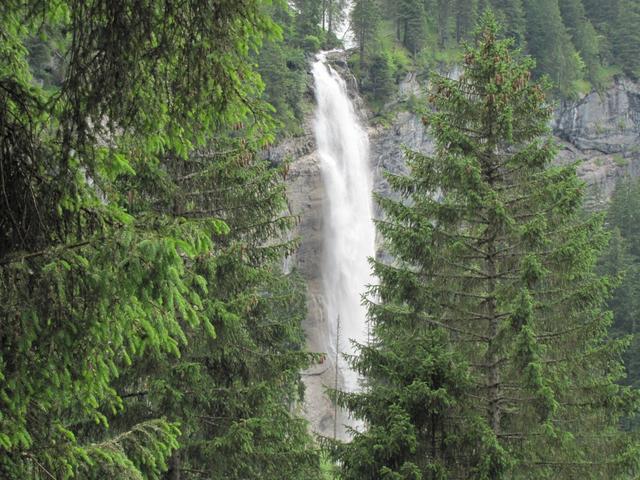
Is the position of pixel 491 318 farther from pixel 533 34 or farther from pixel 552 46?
pixel 533 34

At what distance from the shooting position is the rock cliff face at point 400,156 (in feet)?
125

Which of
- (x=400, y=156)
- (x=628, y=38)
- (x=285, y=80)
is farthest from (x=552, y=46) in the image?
(x=285, y=80)

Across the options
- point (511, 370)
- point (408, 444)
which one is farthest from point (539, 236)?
point (408, 444)

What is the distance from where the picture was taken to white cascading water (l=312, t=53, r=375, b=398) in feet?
128

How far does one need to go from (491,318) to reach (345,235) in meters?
30.7

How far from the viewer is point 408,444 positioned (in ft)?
26.0

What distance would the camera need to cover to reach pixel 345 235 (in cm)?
3962

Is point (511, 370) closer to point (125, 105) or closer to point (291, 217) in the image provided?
point (291, 217)

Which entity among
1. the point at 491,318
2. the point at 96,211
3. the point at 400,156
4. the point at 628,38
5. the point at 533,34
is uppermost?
the point at 628,38

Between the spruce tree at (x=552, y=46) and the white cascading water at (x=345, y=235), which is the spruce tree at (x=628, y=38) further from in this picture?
the white cascading water at (x=345, y=235)

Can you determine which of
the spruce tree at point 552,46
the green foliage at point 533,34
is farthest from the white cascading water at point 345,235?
A: the spruce tree at point 552,46

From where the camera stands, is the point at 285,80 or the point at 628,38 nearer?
the point at 285,80

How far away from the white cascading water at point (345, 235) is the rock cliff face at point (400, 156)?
60 centimetres

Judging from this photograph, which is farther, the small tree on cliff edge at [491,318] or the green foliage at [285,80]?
the green foliage at [285,80]
